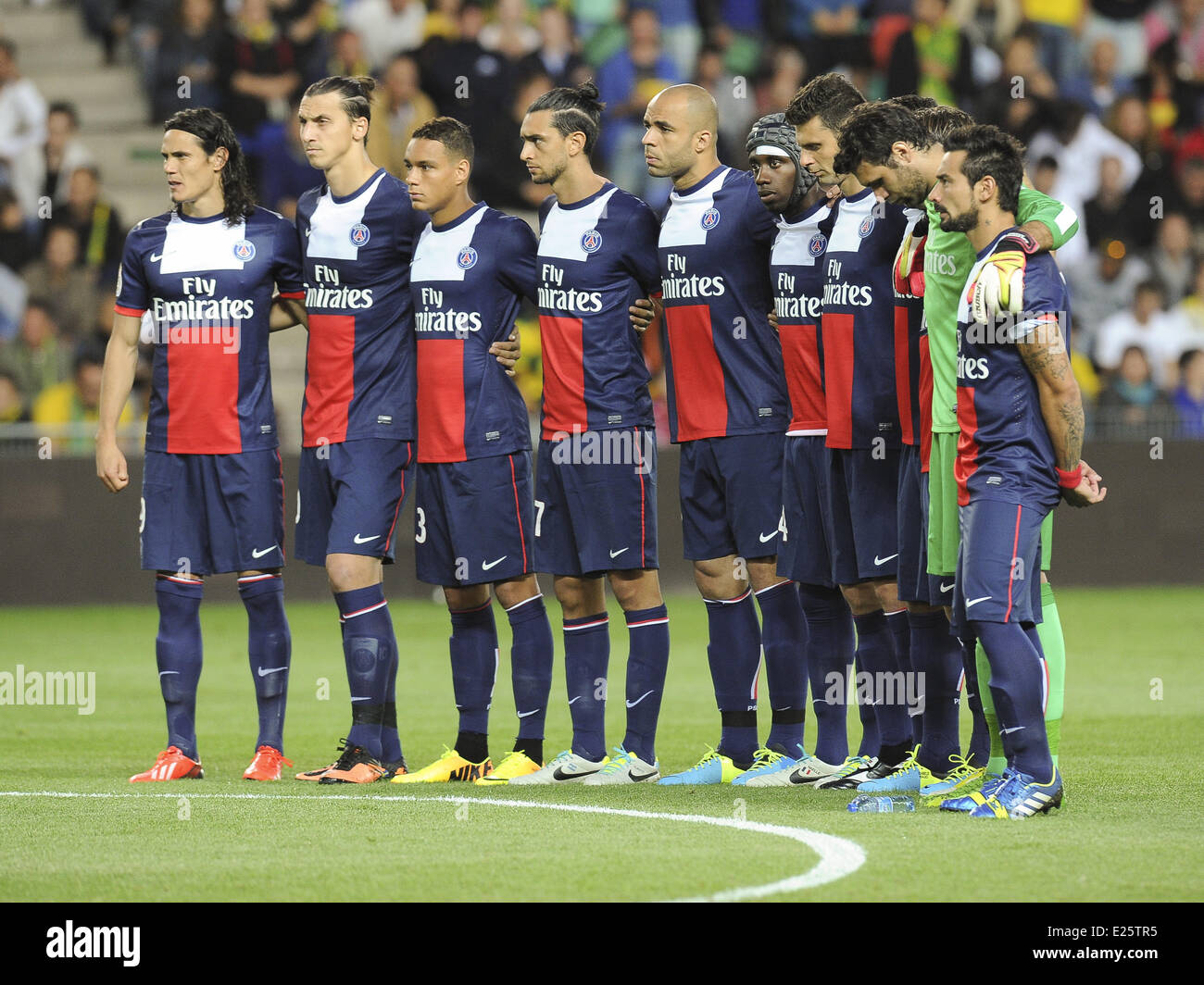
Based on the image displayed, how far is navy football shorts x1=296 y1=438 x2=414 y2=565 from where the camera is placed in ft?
23.8

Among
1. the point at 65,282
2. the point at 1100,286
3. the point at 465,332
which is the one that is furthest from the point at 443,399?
the point at 1100,286

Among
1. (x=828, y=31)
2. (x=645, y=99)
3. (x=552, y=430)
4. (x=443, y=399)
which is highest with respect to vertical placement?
(x=828, y=31)

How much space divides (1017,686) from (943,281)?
4.78ft

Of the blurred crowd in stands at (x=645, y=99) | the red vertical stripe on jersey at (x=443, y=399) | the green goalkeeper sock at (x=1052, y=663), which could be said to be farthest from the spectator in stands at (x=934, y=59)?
the green goalkeeper sock at (x=1052, y=663)

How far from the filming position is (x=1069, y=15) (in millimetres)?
19297

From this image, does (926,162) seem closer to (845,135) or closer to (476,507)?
(845,135)

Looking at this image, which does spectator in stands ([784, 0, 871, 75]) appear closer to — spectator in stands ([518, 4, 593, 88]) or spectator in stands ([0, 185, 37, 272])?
spectator in stands ([518, 4, 593, 88])

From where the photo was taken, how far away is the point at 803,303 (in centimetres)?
707

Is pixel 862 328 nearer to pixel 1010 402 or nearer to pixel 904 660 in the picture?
pixel 1010 402

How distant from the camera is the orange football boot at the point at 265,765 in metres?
7.25

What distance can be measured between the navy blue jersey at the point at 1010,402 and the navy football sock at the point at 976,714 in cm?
68

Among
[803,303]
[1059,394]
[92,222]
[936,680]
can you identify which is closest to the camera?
[1059,394]

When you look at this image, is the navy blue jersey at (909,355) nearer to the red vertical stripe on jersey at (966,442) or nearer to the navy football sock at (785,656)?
the red vertical stripe on jersey at (966,442)

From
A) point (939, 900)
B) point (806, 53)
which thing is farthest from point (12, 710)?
point (806, 53)
